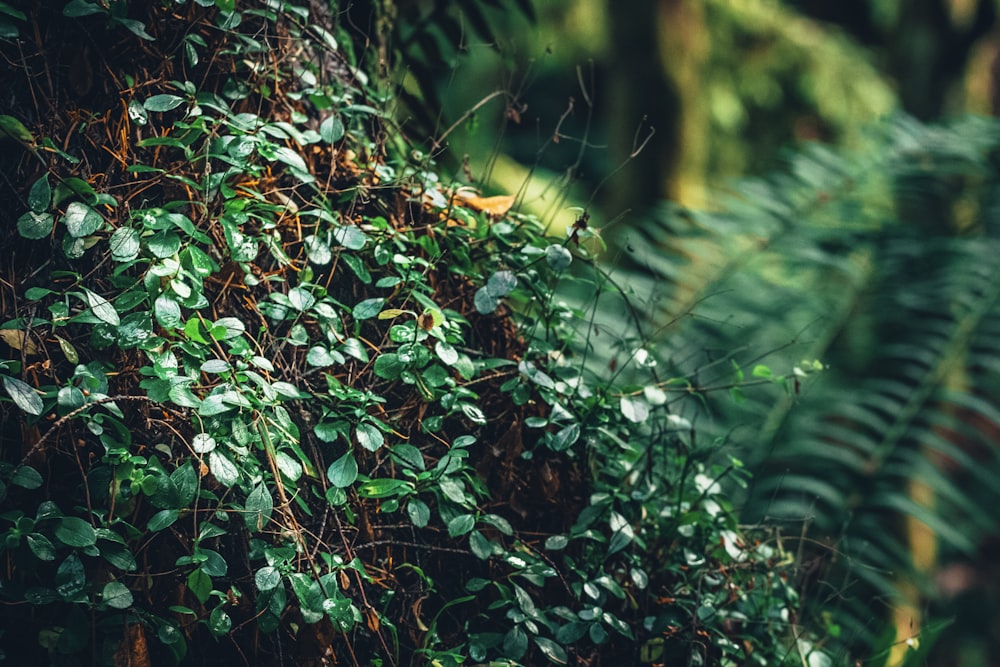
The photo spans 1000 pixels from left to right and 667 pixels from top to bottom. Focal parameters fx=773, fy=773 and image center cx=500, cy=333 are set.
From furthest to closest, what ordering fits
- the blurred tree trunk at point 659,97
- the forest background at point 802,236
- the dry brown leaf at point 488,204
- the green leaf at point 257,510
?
the blurred tree trunk at point 659,97 < the forest background at point 802,236 < the dry brown leaf at point 488,204 < the green leaf at point 257,510

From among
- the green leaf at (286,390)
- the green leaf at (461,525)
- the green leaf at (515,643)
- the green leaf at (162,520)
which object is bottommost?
the green leaf at (515,643)

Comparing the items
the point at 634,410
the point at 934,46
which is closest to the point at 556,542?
the point at 634,410

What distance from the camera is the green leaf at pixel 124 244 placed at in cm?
109

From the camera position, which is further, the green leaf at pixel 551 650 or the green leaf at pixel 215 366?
the green leaf at pixel 551 650

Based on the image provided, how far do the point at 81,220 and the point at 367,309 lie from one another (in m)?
0.43

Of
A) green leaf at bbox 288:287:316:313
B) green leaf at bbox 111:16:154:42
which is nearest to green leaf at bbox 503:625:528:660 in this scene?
green leaf at bbox 288:287:316:313

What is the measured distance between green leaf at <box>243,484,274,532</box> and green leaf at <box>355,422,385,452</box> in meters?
0.15

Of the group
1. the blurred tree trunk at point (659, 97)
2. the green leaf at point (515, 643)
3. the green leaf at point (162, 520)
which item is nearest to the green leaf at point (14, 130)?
the green leaf at point (162, 520)

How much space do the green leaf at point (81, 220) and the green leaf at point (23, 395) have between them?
221 mm

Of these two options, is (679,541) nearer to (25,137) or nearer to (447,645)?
(447,645)

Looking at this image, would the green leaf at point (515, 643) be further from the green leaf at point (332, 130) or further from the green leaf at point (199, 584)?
the green leaf at point (332, 130)

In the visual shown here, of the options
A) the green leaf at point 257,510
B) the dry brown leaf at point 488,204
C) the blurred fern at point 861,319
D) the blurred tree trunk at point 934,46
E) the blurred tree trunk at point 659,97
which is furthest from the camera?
the blurred tree trunk at point 934,46

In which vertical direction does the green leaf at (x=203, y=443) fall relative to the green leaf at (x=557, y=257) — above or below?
below

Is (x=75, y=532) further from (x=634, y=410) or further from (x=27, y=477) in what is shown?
(x=634, y=410)
